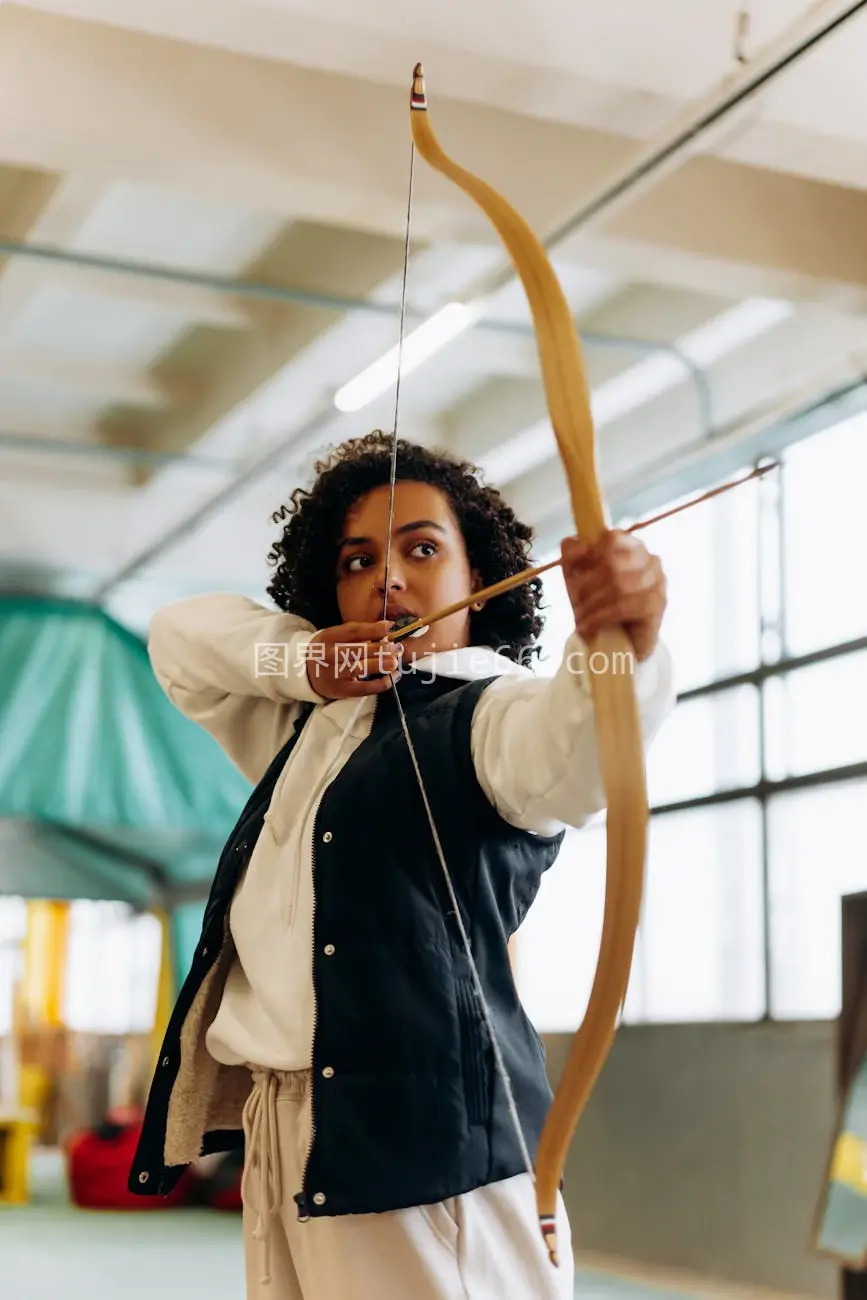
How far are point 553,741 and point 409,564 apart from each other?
0.32 meters

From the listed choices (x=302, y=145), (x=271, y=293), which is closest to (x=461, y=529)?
(x=302, y=145)

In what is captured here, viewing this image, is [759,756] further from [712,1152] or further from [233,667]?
[233,667]

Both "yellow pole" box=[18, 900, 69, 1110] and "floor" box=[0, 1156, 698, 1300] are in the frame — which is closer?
"floor" box=[0, 1156, 698, 1300]

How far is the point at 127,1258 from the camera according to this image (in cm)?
448

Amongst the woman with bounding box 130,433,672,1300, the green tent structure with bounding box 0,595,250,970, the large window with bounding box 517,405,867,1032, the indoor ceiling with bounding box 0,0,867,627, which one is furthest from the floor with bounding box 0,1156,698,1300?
the woman with bounding box 130,433,672,1300

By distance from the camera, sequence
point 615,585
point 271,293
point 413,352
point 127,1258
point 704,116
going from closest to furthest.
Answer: point 615,585 → point 704,116 → point 413,352 → point 271,293 → point 127,1258

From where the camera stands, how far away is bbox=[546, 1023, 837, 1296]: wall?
3797 millimetres

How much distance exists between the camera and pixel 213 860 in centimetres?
717

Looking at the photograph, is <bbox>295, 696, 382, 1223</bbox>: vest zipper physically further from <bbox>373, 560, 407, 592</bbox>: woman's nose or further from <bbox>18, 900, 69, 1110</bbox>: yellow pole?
<bbox>18, 900, 69, 1110</bbox>: yellow pole

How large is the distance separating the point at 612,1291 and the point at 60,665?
315cm

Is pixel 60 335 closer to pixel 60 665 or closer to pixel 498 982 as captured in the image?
pixel 60 665

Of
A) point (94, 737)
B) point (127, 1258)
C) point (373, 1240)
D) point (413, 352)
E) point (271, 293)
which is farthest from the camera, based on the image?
point (94, 737)

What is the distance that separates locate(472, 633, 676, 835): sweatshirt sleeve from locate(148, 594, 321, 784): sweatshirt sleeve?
242mm

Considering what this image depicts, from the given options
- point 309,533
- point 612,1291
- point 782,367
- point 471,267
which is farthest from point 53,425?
point 309,533
